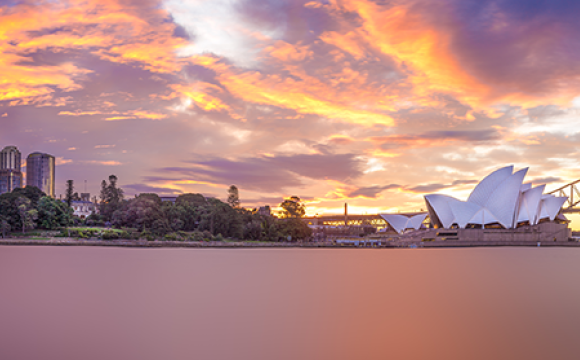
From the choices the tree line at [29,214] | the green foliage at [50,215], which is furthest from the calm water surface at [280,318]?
the green foliage at [50,215]

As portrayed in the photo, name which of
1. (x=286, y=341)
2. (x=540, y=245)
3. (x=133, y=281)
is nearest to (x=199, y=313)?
(x=286, y=341)

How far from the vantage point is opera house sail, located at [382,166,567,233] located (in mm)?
83438

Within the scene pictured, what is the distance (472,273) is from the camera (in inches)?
1282

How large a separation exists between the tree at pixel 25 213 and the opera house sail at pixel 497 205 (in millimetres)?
65853

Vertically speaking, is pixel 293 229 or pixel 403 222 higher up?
pixel 403 222

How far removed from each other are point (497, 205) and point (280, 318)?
260 feet

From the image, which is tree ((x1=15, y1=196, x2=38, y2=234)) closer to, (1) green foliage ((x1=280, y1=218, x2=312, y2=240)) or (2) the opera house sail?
(1) green foliage ((x1=280, y1=218, x2=312, y2=240))

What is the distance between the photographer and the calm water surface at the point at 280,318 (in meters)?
11.4

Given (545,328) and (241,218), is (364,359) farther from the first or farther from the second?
(241,218)

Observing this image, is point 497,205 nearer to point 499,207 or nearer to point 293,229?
point 499,207

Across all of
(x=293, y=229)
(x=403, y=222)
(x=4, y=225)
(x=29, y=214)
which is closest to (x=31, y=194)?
(x=29, y=214)

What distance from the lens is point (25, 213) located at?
6756 cm

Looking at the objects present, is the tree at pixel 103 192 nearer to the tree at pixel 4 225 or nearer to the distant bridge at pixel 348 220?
the tree at pixel 4 225

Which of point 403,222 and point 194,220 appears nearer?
point 194,220
